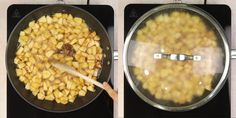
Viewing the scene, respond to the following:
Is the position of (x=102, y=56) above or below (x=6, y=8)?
below

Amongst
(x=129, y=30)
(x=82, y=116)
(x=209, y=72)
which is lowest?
(x=82, y=116)

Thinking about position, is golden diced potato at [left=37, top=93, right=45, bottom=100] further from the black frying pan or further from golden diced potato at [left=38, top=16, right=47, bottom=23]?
golden diced potato at [left=38, top=16, right=47, bottom=23]

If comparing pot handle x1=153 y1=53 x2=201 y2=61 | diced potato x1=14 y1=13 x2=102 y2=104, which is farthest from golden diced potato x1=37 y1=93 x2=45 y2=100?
pot handle x1=153 y1=53 x2=201 y2=61

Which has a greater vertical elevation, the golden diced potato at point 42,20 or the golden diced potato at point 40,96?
the golden diced potato at point 42,20

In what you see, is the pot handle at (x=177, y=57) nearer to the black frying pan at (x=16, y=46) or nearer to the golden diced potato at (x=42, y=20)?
the black frying pan at (x=16, y=46)

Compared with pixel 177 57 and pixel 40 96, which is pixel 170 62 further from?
pixel 40 96

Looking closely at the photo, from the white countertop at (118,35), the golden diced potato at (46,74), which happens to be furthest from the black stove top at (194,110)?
the golden diced potato at (46,74)

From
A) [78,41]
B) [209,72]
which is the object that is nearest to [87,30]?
[78,41]

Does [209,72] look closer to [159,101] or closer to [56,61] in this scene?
[159,101]
